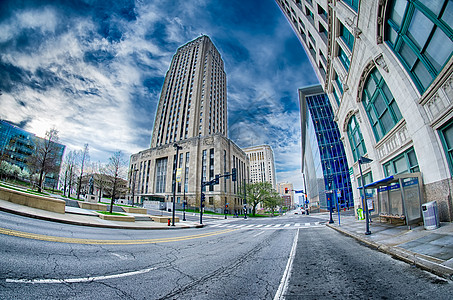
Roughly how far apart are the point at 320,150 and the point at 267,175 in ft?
365

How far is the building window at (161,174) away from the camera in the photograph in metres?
66.2

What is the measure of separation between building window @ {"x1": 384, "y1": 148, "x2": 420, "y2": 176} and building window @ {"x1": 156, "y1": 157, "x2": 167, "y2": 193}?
64034mm

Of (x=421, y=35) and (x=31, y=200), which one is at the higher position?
(x=421, y=35)

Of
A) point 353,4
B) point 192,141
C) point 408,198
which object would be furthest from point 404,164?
point 192,141

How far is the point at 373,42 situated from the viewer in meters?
12.7

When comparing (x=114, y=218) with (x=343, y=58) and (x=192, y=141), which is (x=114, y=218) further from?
(x=192, y=141)

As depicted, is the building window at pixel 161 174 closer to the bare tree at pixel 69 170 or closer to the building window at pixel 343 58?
the bare tree at pixel 69 170

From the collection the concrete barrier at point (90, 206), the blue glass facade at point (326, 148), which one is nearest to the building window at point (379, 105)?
the concrete barrier at point (90, 206)

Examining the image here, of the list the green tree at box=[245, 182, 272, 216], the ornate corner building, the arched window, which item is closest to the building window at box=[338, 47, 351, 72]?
the ornate corner building

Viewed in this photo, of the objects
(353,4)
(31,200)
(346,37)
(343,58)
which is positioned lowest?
(31,200)

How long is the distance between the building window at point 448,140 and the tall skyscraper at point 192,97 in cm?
6514

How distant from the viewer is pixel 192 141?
63594mm

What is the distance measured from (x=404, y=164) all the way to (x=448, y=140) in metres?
4.29

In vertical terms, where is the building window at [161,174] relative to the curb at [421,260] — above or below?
above
